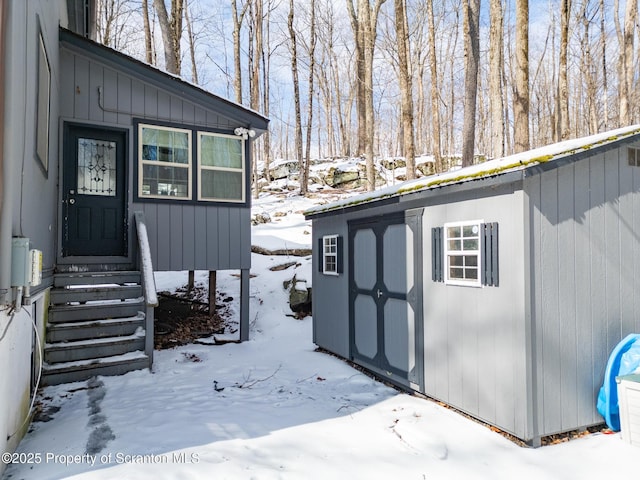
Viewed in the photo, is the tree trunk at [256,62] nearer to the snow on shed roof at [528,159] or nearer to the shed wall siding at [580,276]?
the snow on shed roof at [528,159]

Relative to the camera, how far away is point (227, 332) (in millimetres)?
7734

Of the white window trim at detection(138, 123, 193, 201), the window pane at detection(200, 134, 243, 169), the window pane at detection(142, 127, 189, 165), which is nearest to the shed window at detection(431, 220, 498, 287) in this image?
the window pane at detection(200, 134, 243, 169)

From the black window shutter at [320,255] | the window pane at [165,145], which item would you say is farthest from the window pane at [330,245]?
the window pane at [165,145]

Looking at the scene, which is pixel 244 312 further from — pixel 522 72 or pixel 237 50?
pixel 237 50

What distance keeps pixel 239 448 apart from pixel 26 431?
1.93 meters

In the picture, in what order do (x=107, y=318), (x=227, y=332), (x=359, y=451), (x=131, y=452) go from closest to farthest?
(x=131, y=452) < (x=359, y=451) < (x=107, y=318) < (x=227, y=332)

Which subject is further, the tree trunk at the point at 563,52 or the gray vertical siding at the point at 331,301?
the tree trunk at the point at 563,52

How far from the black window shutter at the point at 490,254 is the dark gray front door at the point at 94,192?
5.51m

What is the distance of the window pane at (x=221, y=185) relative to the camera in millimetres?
7121

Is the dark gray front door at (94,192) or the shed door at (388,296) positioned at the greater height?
the dark gray front door at (94,192)

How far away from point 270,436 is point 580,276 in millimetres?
3156

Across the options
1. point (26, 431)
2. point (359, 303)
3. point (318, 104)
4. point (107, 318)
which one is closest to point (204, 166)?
point (107, 318)

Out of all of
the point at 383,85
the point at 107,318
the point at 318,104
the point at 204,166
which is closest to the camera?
the point at 107,318

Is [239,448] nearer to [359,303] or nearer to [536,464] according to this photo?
[536,464]
